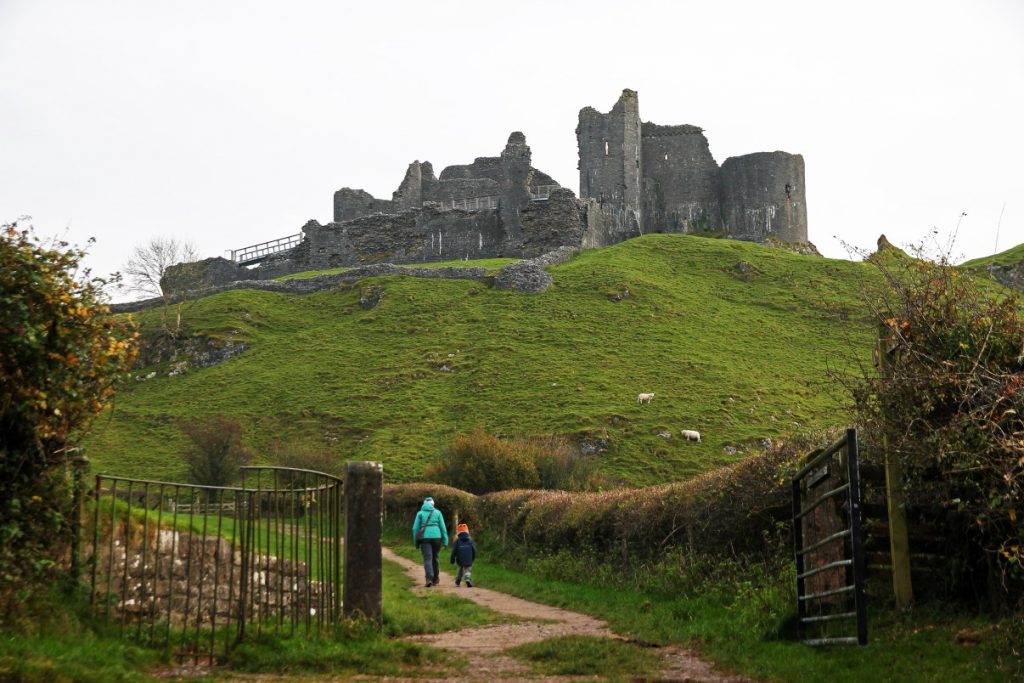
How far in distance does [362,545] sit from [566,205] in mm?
59145

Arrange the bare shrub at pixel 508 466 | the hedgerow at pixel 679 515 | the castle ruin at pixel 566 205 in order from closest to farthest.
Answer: the hedgerow at pixel 679 515, the bare shrub at pixel 508 466, the castle ruin at pixel 566 205

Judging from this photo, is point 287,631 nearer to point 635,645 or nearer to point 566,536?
point 635,645

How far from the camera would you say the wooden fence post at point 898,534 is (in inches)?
369

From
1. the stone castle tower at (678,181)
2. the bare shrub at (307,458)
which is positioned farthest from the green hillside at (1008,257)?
the bare shrub at (307,458)

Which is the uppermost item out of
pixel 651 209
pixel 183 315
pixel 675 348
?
pixel 651 209

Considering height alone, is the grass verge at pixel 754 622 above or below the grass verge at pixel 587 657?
above

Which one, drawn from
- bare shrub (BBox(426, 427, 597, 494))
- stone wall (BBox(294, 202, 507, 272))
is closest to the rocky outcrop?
stone wall (BBox(294, 202, 507, 272))

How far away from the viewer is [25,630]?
8.49m

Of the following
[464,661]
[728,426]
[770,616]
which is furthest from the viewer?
[728,426]

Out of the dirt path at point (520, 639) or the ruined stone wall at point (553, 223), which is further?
the ruined stone wall at point (553, 223)

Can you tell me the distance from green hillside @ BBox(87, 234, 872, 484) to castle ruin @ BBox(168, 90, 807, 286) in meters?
7.06

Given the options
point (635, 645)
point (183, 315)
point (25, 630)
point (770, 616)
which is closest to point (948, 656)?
point (770, 616)

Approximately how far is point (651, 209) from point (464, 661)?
2891 inches

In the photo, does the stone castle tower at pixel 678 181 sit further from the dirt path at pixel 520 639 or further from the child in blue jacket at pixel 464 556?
the dirt path at pixel 520 639
